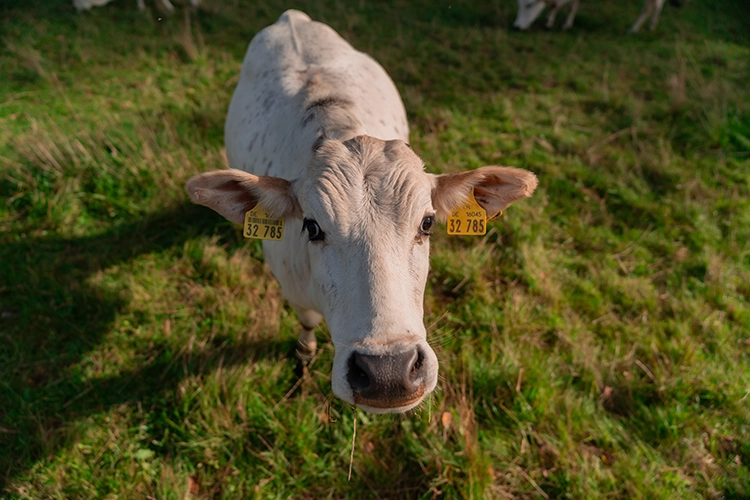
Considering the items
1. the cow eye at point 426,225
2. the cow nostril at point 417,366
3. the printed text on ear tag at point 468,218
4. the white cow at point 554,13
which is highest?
the white cow at point 554,13

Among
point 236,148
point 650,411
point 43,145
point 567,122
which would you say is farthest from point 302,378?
point 567,122

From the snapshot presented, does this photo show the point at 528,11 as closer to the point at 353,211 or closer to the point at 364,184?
the point at 364,184

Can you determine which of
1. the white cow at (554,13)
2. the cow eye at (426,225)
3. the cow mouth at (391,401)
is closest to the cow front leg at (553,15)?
the white cow at (554,13)

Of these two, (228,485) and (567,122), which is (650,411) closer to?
(228,485)

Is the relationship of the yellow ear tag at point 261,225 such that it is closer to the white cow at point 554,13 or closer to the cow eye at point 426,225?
the cow eye at point 426,225

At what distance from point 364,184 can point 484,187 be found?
87cm

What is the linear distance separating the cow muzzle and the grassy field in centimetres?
91

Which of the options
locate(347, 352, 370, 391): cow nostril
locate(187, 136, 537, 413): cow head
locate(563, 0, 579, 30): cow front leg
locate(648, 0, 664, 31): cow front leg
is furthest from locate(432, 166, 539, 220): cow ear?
locate(648, 0, 664, 31): cow front leg

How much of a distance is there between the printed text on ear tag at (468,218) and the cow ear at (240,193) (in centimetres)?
95

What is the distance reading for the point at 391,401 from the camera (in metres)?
1.76

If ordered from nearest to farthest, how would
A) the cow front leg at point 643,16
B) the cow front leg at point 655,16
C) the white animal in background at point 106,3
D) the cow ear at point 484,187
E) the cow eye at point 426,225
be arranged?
1. the cow eye at point 426,225
2. the cow ear at point 484,187
3. the white animal in background at point 106,3
4. the cow front leg at point 643,16
5. the cow front leg at point 655,16

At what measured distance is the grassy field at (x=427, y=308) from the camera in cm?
299

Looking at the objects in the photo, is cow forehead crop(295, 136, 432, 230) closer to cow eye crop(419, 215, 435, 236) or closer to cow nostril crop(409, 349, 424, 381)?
cow eye crop(419, 215, 435, 236)

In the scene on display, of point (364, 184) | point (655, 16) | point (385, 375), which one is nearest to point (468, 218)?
point (364, 184)
